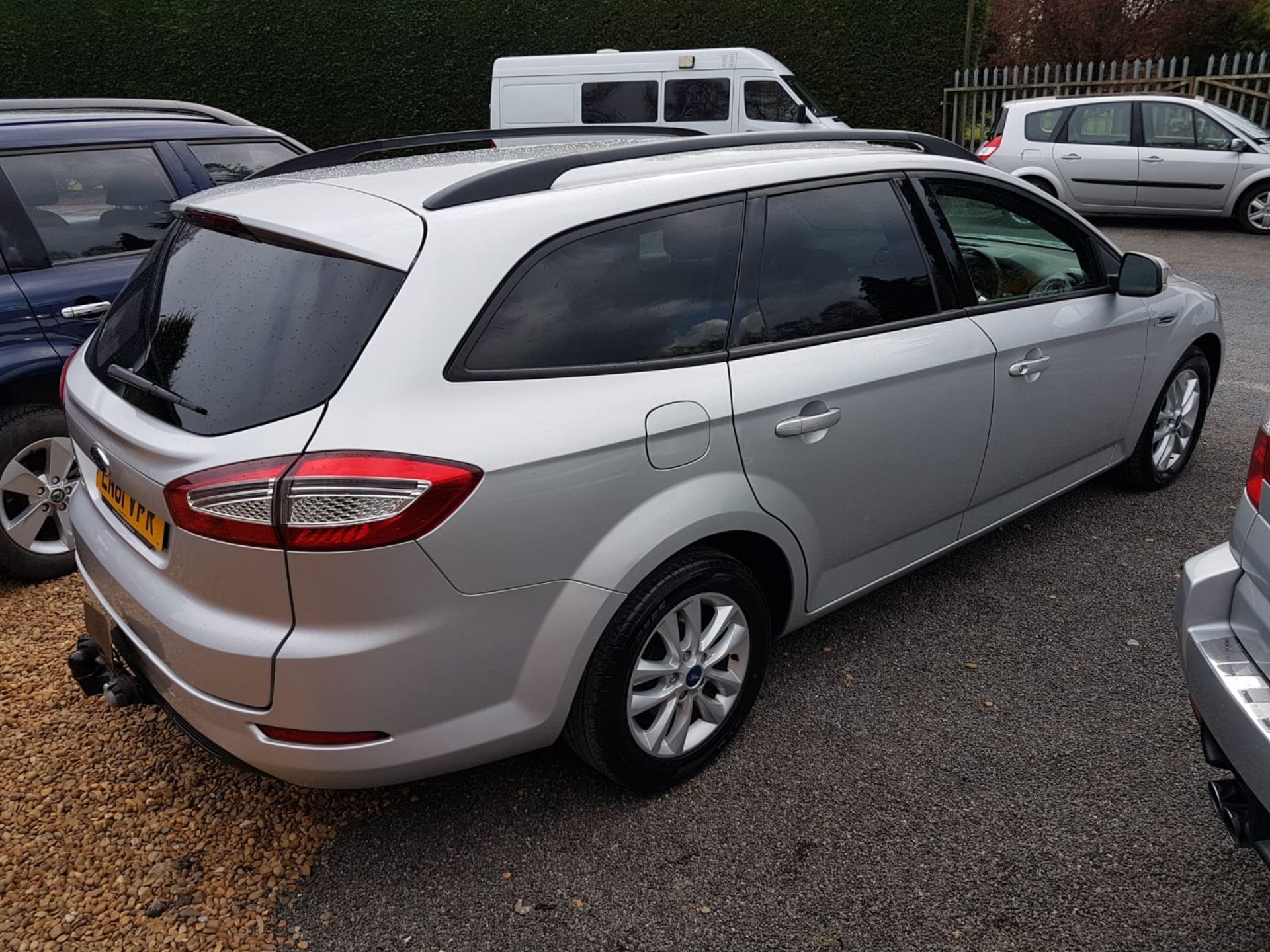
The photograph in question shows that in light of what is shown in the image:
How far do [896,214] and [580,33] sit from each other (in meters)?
15.2

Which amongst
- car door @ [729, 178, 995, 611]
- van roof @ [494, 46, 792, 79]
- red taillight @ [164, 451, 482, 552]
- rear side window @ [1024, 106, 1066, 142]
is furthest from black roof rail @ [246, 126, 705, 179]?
van roof @ [494, 46, 792, 79]

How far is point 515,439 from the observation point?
2211mm

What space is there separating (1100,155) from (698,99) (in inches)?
203

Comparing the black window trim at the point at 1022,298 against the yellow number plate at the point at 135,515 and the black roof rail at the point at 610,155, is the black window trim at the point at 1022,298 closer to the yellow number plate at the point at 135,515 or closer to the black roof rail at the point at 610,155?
the black roof rail at the point at 610,155

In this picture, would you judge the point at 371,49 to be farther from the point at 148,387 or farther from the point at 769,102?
the point at 148,387

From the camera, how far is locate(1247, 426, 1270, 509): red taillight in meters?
2.19

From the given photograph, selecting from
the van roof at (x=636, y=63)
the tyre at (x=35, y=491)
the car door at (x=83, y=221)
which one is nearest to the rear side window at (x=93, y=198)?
the car door at (x=83, y=221)

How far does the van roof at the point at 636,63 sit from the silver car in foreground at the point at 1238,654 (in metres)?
12.4

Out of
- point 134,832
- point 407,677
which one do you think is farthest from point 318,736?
point 134,832

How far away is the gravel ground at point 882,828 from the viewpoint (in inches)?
91.7

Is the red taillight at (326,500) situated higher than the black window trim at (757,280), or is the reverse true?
the black window trim at (757,280)

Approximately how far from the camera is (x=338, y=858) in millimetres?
2570

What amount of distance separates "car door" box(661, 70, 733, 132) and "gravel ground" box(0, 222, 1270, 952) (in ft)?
37.7

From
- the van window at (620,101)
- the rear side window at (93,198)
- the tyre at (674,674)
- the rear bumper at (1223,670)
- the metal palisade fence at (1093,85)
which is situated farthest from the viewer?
the metal palisade fence at (1093,85)
